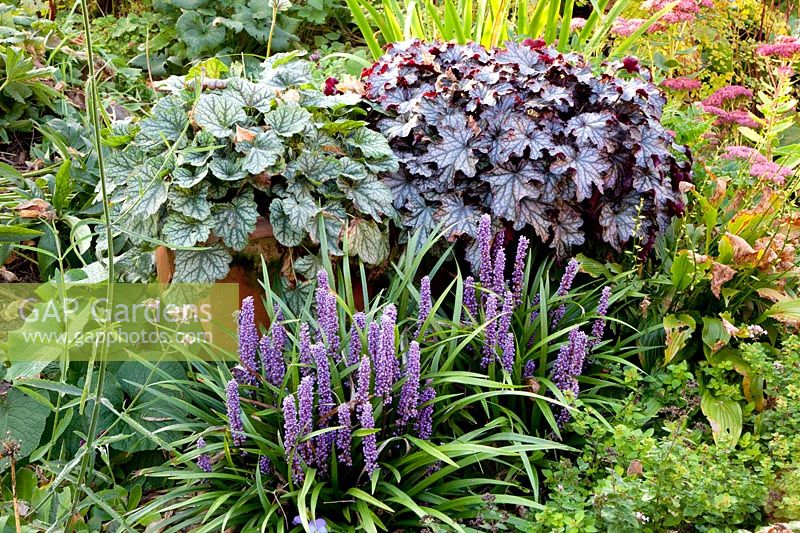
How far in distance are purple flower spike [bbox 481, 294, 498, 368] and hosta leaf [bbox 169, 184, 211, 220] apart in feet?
2.98

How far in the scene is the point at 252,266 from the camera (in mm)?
2561

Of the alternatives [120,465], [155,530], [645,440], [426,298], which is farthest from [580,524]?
[120,465]

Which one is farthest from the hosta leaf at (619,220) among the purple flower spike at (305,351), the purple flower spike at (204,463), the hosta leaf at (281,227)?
the purple flower spike at (204,463)

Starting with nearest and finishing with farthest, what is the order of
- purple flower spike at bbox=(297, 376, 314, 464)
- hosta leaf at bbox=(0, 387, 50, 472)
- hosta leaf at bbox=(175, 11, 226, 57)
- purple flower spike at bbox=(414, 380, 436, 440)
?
purple flower spike at bbox=(297, 376, 314, 464)
purple flower spike at bbox=(414, 380, 436, 440)
hosta leaf at bbox=(0, 387, 50, 472)
hosta leaf at bbox=(175, 11, 226, 57)

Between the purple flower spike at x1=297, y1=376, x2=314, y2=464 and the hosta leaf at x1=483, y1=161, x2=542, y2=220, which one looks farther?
the hosta leaf at x1=483, y1=161, x2=542, y2=220

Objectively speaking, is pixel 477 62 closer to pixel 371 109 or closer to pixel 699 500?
pixel 371 109

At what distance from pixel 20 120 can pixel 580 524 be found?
9.81ft

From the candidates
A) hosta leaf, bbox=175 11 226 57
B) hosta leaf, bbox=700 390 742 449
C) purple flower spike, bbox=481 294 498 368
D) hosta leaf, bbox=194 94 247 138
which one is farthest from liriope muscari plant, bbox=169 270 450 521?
hosta leaf, bbox=175 11 226 57

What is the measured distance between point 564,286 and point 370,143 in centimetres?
80

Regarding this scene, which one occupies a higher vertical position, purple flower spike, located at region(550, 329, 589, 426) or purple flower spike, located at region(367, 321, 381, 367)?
purple flower spike, located at region(367, 321, 381, 367)

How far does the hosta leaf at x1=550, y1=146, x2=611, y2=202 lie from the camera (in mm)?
2605

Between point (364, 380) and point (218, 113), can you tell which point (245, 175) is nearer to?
point (218, 113)

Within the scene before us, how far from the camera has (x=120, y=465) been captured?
2.37m

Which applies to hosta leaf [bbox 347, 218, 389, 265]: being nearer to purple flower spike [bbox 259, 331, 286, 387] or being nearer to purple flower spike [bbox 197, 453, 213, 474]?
purple flower spike [bbox 259, 331, 286, 387]
